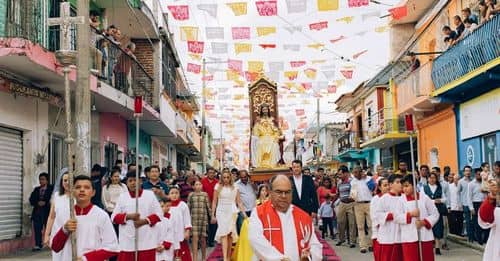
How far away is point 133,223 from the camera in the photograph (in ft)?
30.7

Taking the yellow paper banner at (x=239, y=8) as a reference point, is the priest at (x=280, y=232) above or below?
below

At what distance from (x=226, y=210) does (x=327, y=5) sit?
5.88 meters

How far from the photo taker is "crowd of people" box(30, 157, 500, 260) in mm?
6996

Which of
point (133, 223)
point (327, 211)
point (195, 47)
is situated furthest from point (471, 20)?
point (133, 223)

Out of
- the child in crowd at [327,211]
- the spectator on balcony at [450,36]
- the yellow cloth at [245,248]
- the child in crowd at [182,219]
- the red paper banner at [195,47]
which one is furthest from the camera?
the spectator on balcony at [450,36]

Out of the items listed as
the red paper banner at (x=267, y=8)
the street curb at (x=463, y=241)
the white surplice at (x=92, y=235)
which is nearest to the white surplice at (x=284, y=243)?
the white surplice at (x=92, y=235)

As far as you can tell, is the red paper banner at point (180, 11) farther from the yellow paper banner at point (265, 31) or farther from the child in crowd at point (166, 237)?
the child in crowd at point (166, 237)

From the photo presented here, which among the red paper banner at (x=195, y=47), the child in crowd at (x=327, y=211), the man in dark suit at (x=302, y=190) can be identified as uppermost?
the red paper banner at (x=195, y=47)

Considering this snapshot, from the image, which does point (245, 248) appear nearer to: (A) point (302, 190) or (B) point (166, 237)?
(B) point (166, 237)

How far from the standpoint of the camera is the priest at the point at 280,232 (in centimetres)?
624

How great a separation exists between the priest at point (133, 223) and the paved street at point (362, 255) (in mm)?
4344

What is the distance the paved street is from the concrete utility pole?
8.85 feet

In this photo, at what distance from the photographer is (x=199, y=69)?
25625 mm

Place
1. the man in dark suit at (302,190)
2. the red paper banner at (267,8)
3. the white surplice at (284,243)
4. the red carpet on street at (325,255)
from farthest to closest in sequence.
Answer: the red paper banner at (267,8) < the red carpet on street at (325,255) < the man in dark suit at (302,190) < the white surplice at (284,243)
